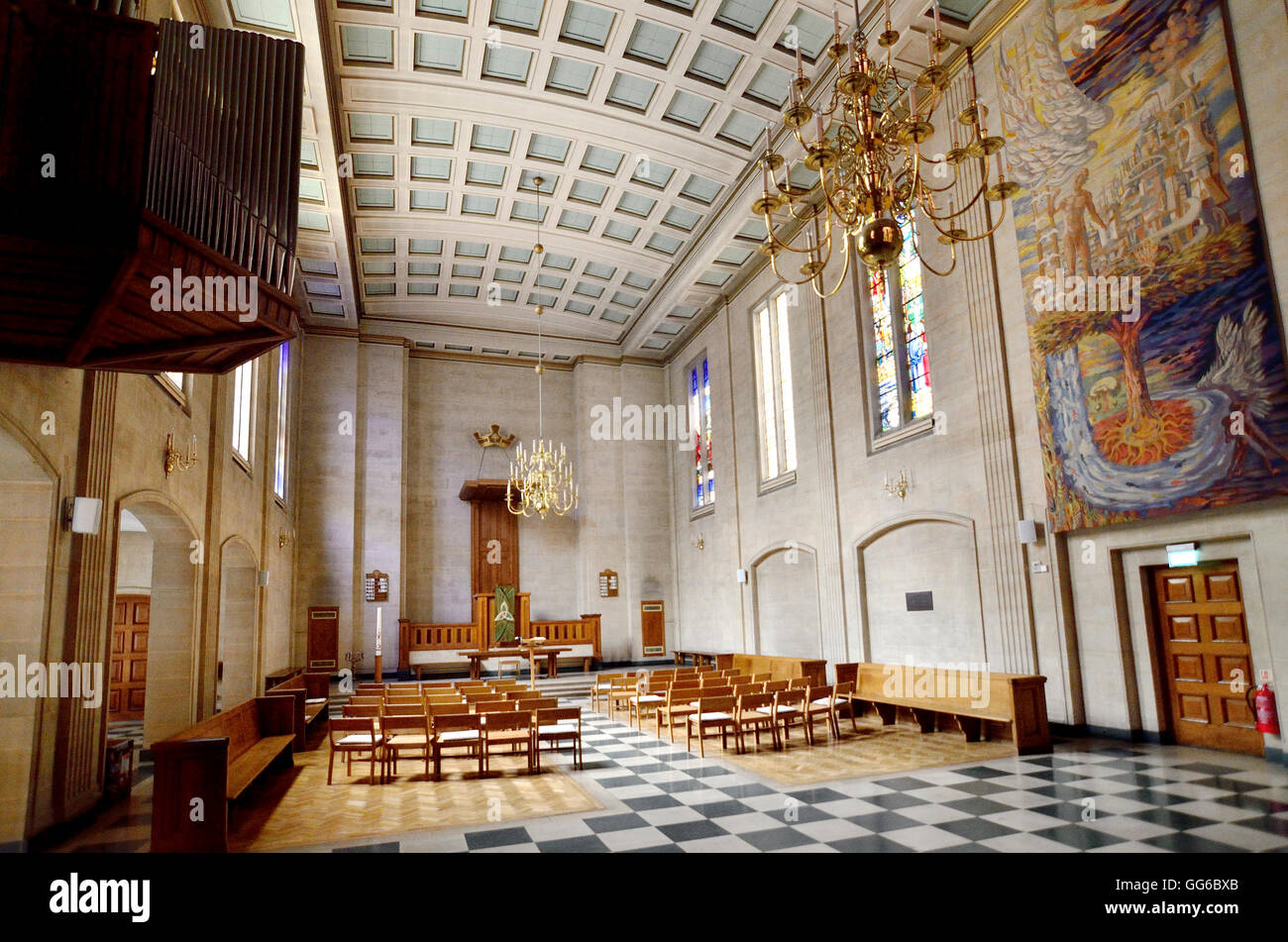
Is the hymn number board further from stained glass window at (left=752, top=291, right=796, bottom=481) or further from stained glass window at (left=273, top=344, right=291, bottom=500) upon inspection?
stained glass window at (left=752, top=291, right=796, bottom=481)

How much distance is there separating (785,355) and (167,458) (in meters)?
11.8

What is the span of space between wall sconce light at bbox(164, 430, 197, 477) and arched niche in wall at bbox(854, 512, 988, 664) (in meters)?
10.0

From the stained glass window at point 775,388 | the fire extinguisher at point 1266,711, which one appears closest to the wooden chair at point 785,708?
the fire extinguisher at point 1266,711

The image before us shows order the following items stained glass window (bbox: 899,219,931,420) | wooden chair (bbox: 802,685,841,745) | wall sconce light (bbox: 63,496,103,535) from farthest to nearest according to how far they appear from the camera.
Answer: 1. stained glass window (bbox: 899,219,931,420)
2. wooden chair (bbox: 802,685,841,745)
3. wall sconce light (bbox: 63,496,103,535)

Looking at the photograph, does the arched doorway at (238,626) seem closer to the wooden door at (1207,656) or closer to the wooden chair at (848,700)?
the wooden chair at (848,700)

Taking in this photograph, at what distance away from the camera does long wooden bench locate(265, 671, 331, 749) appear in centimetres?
976

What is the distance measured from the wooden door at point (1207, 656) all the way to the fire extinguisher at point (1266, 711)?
1.15 ft

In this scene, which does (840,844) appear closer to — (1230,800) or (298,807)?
(1230,800)

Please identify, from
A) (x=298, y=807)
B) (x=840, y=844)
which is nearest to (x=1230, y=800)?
(x=840, y=844)

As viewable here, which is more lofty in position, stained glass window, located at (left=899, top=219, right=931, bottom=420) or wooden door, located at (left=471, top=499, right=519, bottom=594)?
stained glass window, located at (left=899, top=219, right=931, bottom=420)

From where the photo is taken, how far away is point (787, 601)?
16000mm

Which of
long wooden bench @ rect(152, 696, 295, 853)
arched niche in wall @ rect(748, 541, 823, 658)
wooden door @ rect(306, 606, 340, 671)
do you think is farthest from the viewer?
wooden door @ rect(306, 606, 340, 671)

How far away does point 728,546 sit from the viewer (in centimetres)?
1848

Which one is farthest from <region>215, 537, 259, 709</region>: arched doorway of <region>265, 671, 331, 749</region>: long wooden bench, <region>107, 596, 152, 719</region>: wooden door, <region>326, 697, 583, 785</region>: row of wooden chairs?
<region>326, 697, 583, 785</region>: row of wooden chairs
